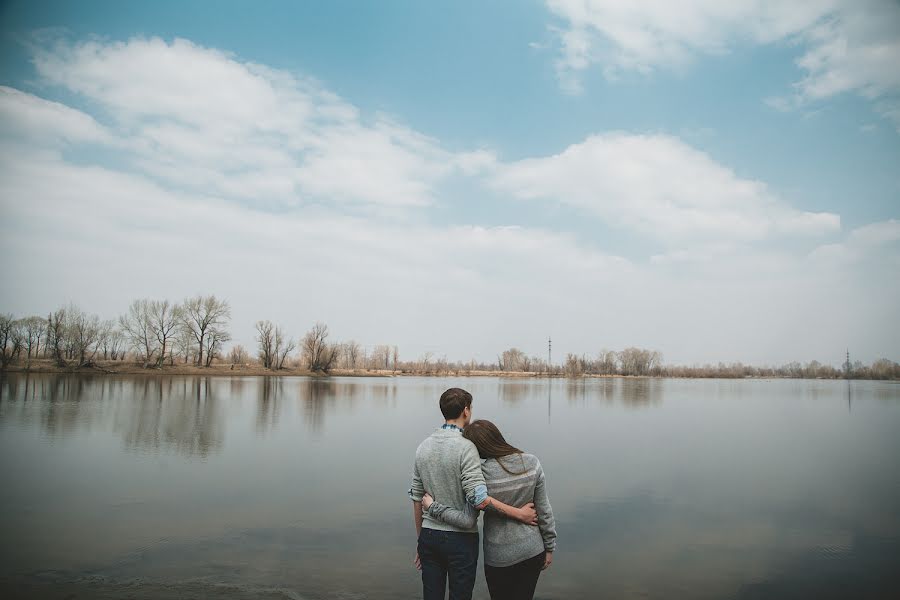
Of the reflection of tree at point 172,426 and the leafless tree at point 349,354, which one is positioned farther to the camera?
the leafless tree at point 349,354

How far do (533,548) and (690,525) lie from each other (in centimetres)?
646

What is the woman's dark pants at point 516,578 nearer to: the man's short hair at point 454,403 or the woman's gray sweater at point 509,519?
the woman's gray sweater at point 509,519

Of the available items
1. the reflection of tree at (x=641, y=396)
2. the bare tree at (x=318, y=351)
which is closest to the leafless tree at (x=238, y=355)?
the bare tree at (x=318, y=351)

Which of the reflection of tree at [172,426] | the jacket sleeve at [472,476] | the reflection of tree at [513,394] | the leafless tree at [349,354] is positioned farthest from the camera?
the leafless tree at [349,354]

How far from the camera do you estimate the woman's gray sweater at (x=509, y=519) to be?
3.30 m

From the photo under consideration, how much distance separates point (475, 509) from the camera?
3.34 meters

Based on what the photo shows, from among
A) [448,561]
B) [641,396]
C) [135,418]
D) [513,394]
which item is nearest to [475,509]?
[448,561]

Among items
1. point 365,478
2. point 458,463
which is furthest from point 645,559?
point 365,478

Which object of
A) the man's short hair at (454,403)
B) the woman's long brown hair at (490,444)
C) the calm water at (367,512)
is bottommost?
the calm water at (367,512)

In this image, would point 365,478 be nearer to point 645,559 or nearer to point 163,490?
point 163,490

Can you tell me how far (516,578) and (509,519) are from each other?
0.37 meters

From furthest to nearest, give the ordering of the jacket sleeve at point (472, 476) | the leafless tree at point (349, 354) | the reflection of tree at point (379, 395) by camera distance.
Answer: the leafless tree at point (349, 354), the reflection of tree at point (379, 395), the jacket sleeve at point (472, 476)

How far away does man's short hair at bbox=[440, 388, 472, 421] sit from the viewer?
334 cm

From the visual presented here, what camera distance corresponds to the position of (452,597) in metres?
3.38
